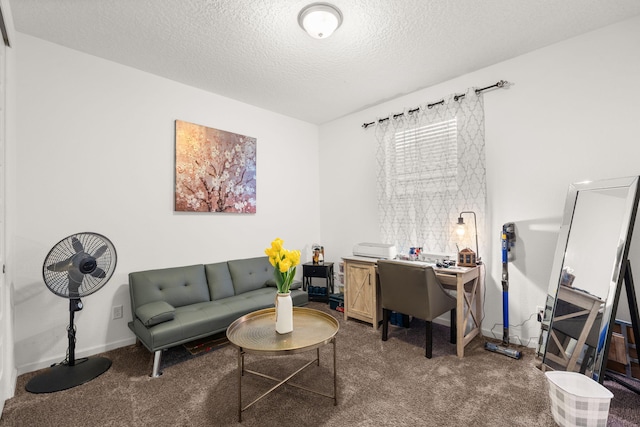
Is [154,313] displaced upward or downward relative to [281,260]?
downward

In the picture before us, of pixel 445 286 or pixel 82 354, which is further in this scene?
pixel 445 286

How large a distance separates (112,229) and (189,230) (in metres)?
0.72

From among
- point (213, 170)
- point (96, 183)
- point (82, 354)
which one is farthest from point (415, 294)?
point (96, 183)

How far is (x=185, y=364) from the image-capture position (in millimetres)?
2393

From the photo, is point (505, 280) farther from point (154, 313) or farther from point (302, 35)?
point (154, 313)

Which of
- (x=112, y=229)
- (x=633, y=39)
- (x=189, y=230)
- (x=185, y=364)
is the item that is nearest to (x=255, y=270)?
(x=189, y=230)

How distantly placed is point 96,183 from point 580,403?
392cm

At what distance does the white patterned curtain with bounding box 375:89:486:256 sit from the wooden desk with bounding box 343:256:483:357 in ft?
1.47

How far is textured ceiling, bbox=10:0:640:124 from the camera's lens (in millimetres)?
2064

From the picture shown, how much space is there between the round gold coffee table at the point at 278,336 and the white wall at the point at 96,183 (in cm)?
149

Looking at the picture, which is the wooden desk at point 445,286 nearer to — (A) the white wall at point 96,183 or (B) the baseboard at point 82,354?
(A) the white wall at point 96,183

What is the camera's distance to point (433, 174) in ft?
10.8

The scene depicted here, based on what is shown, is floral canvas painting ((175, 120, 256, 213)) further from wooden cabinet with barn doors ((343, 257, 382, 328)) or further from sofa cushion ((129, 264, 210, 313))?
wooden cabinet with barn doors ((343, 257, 382, 328))

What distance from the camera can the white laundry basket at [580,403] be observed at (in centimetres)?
149
